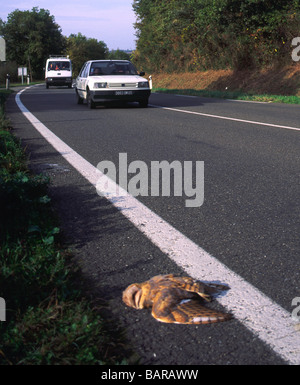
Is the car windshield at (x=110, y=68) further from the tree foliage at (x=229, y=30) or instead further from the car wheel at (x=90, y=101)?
the tree foliage at (x=229, y=30)

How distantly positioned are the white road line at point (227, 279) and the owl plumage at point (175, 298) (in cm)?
9

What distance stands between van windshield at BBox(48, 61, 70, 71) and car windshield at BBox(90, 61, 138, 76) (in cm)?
2565

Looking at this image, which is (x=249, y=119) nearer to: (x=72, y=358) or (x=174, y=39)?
(x=72, y=358)

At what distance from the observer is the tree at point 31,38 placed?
88000mm

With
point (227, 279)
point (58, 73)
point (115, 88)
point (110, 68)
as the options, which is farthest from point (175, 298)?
point (58, 73)

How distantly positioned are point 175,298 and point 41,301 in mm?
618

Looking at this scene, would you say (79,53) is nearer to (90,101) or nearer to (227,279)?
(90,101)

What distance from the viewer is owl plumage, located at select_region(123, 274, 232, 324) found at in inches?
87.8

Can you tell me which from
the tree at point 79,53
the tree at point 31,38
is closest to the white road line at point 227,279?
the tree at point 31,38

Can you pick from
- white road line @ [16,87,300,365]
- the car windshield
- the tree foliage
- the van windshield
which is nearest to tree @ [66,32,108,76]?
the van windshield

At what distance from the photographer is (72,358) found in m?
1.87

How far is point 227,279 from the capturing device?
2605 mm

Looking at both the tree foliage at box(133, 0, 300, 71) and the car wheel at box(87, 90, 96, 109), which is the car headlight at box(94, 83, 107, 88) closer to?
the car wheel at box(87, 90, 96, 109)

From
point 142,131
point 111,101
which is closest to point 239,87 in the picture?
point 111,101
